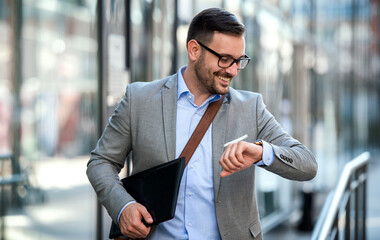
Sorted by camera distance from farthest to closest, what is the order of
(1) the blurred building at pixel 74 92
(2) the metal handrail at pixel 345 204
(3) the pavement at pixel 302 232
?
(3) the pavement at pixel 302 232 < (1) the blurred building at pixel 74 92 < (2) the metal handrail at pixel 345 204

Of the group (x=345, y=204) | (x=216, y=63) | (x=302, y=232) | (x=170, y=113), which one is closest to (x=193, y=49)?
(x=216, y=63)

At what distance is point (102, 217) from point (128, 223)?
1.68 m

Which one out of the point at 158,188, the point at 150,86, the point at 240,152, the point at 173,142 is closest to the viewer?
the point at 240,152

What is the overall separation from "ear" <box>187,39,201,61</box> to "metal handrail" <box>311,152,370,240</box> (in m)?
1.39

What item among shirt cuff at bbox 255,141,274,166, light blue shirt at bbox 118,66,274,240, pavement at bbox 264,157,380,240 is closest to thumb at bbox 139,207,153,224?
light blue shirt at bbox 118,66,274,240

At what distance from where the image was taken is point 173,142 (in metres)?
2.11

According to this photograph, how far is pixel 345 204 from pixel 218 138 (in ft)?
8.29

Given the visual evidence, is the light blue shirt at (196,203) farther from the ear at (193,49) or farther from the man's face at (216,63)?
the ear at (193,49)

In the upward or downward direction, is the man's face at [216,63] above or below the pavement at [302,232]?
above

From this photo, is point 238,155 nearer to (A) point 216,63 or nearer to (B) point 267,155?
(B) point 267,155

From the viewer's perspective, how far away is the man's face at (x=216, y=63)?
205 centimetres

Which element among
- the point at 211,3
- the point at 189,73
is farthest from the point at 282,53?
the point at 189,73

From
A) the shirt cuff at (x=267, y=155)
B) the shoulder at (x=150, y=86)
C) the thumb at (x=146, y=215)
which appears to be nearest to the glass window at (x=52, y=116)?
the shoulder at (x=150, y=86)

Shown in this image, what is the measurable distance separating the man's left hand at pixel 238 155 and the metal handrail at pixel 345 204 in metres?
1.34
